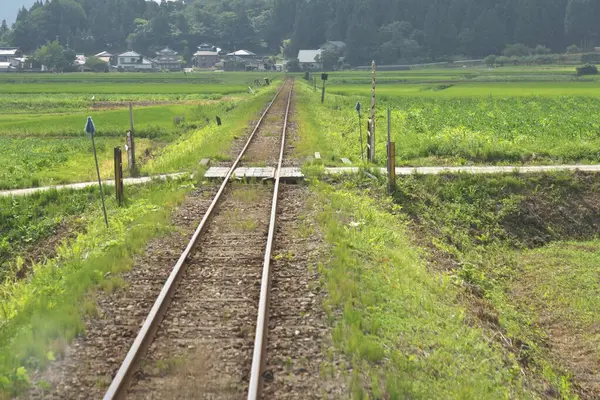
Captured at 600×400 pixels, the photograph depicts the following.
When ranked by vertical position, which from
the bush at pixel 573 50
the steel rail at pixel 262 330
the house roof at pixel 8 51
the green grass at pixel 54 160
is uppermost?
the house roof at pixel 8 51

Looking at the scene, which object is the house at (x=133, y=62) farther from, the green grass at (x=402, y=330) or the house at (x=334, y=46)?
the green grass at (x=402, y=330)

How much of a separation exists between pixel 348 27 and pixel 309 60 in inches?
692

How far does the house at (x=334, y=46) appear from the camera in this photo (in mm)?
148950

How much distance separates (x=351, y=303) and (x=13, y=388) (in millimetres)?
3674

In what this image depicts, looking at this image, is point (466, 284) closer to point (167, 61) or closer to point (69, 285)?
point (69, 285)

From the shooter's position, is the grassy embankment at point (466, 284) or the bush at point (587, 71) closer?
the grassy embankment at point (466, 284)

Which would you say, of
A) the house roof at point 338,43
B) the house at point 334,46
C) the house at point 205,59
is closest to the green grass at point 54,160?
the house at point 334,46

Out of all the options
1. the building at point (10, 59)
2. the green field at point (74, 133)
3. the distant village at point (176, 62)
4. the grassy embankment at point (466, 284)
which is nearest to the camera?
the grassy embankment at point (466, 284)

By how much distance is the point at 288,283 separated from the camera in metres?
8.43

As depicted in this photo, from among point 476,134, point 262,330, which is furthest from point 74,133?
point 262,330

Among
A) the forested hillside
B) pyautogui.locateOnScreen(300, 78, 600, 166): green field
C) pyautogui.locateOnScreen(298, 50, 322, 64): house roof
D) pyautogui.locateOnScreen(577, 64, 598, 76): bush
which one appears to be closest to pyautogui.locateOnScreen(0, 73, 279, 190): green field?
pyautogui.locateOnScreen(300, 78, 600, 166): green field

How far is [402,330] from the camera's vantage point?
7188 mm

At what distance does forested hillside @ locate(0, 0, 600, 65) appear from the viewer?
144 metres

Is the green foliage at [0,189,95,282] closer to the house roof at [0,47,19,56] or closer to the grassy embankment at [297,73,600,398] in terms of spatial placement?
the grassy embankment at [297,73,600,398]
